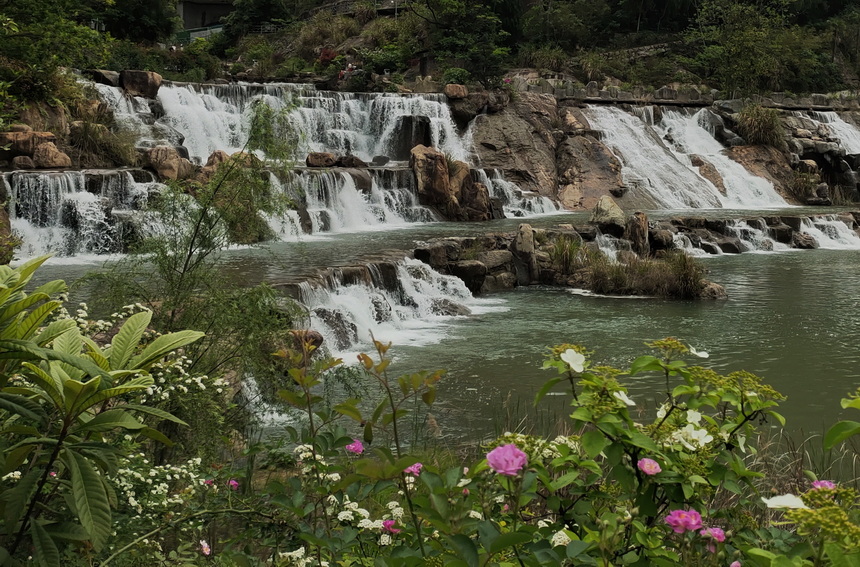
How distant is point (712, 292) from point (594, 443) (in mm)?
12729

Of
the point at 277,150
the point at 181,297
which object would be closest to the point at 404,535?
the point at 181,297

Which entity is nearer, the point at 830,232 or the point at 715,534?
the point at 715,534

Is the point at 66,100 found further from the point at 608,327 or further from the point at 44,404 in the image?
the point at 44,404

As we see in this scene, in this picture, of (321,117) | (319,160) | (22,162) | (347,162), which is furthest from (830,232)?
(22,162)

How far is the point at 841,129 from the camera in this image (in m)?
33.2

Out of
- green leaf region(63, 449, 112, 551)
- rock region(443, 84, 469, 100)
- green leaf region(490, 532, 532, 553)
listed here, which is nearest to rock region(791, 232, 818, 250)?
rock region(443, 84, 469, 100)

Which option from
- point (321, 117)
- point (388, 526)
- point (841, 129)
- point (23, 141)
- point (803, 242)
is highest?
point (321, 117)

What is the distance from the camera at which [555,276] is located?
1575 centimetres

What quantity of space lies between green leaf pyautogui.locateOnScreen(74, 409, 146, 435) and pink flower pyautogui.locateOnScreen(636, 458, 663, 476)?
1.25 meters

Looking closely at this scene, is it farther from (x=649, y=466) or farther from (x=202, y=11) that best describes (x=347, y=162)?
(x=202, y=11)

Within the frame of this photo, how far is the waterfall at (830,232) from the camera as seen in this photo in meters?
21.5

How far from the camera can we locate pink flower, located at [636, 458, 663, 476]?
6.64ft

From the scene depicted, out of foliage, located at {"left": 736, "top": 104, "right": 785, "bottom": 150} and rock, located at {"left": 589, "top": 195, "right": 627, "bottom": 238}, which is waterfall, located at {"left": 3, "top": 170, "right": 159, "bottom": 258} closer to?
rock, located at {"left": 589, "top": 195, "right": 627, "bottom": 238}

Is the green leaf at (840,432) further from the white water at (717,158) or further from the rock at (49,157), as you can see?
the white water at (717,158)
